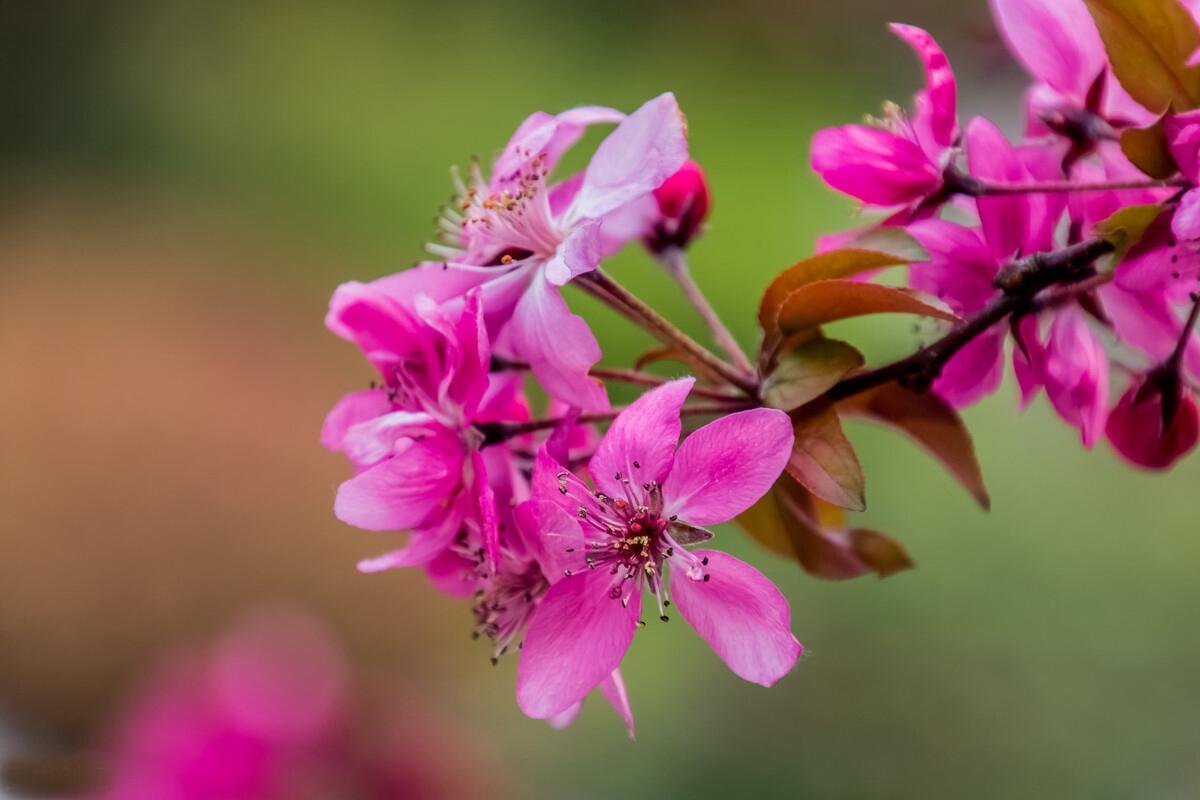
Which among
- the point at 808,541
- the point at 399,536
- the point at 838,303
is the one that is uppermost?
the point at 838,303

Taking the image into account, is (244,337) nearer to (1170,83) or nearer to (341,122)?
(341,122)

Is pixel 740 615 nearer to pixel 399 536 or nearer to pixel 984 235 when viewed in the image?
pixel 984 235

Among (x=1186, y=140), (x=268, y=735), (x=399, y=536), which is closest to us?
(x=1186, y=140)

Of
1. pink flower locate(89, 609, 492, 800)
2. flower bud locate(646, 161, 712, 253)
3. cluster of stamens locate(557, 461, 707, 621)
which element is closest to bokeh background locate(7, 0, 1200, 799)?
pink flower locate(89, 609, 492, 800)

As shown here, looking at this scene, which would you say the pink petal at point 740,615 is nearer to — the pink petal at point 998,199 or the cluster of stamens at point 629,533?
the cluster of stamens at point 629,533

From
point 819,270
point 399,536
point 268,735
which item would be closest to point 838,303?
point 819,270

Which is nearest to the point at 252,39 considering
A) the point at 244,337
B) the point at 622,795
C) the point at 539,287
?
the point at 244,337

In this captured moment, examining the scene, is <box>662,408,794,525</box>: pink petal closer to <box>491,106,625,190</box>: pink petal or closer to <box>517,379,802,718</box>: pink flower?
<box>517,379,802,718</box>: pink flower
